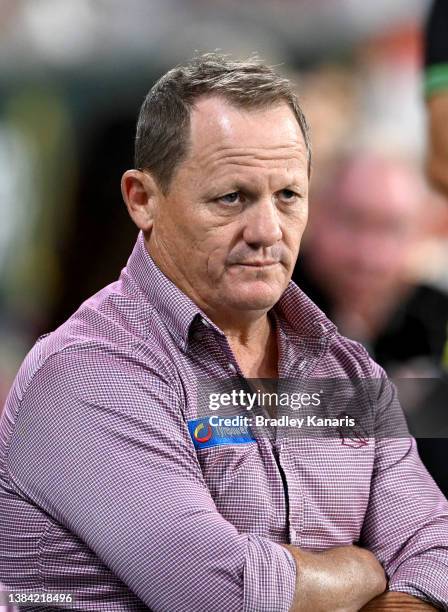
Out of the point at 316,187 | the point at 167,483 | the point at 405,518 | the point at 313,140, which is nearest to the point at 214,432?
the point at 167,483

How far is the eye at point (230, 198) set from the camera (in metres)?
1.72

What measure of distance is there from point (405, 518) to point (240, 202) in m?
0.57

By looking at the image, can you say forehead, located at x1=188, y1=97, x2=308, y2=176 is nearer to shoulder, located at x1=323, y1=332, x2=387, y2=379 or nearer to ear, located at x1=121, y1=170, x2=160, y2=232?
ear, located at x1=121, y1=170, x2=160, y2=232

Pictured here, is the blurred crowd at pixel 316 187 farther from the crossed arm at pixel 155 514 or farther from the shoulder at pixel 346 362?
the crossed arm at pixel 155 514

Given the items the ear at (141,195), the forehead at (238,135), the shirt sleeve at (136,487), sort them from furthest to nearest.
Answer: the ear at (141,195), the forehead at (238,135), the shirt sleeve at (136,487)

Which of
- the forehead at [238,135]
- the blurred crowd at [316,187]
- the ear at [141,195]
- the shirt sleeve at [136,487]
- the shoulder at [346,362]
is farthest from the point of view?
the blurred crowd at [316,187]

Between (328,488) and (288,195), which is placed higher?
(288,195)

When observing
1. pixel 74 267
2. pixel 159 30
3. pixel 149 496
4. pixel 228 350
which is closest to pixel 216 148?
pixel 228 350

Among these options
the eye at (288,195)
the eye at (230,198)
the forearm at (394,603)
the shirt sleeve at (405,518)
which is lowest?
the forearm at (394,603)

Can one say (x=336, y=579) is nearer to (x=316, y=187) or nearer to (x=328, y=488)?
(x=328, y=488)

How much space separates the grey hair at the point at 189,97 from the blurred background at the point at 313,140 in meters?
0.77

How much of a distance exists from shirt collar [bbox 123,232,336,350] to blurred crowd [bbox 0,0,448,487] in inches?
27.2

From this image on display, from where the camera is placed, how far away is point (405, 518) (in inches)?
71.9

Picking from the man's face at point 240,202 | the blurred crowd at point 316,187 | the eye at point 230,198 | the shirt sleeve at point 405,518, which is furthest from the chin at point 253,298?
the blurred crowd at point 316,187
